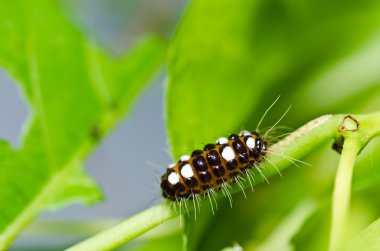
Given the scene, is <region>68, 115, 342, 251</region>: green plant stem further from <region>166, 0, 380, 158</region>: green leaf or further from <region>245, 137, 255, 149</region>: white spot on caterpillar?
<region>166, 0, 380, 158</region>: green leaf

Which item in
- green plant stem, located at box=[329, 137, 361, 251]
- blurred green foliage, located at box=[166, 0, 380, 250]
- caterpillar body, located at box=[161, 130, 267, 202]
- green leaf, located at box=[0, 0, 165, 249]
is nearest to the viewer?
green plant stem, located at box=[329, 137, 361, 251]

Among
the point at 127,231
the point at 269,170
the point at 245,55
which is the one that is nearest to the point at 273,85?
the point at 245,55

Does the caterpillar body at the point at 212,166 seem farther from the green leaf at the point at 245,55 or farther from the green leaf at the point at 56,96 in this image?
the green leaf at the point at 56,96

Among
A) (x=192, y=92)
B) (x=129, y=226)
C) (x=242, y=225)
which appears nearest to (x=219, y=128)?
(x=192, y=92)

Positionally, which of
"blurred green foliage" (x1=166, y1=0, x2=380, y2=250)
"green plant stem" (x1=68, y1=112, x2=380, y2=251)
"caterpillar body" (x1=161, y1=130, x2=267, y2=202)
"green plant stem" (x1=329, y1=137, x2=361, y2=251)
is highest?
"blurred green foliage" (x1=166, y1=0, x2=380, y2=250)

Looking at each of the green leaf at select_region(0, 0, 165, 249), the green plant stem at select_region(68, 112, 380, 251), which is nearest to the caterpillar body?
the green plant stem at select_region(68, 112, 380, 251)

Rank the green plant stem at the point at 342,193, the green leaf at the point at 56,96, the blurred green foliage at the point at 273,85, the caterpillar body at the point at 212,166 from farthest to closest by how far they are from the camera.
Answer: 1. the green leaf at the point at 56,96
2. the blurred green foliage at the point at 273,85
3. the caterpillar body at the point at 212,166
4. the green plant stem at the point at 342,193

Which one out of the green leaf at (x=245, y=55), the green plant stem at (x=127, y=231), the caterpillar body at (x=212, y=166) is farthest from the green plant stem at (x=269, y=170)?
the green leaf at (x=245, y=55)
